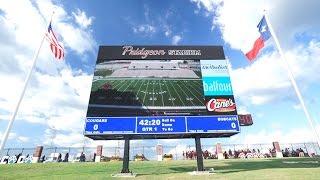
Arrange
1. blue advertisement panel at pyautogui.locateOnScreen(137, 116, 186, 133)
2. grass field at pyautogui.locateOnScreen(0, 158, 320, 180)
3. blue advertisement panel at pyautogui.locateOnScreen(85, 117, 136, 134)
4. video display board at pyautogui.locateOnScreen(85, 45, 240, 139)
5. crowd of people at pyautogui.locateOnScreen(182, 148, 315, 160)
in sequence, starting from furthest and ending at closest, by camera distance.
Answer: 1. crowd of people at pyautogui.locateOnScreen(182, 148, 315, 160)
2. video display board at pyautogui.locateOnScreen(85, 45, 240, 139)
3. blue advertisement panel at pyautogui.locateOnScreen(137, 116, 186, 133)
4. blue advertisement panel at pyautogui.locateOnScreen(85, 117, 136, 134)
5. grass field at pyautogui.locateOnScreen(0, 158, 320, 180)

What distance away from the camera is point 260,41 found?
18.8 metres

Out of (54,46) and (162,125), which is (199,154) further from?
(54,46)

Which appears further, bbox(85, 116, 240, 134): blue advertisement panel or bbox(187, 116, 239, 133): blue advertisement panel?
bbox(187, 116, 239, 133): blue advertisement panel

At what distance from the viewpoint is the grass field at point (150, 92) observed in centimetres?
1942

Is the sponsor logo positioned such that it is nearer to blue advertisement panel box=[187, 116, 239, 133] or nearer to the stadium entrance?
the stadium entrance

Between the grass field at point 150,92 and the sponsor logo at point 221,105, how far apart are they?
0.59 meters

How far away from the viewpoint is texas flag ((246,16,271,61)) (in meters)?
18.6

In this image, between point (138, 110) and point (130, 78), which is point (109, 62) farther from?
point (138, 110)

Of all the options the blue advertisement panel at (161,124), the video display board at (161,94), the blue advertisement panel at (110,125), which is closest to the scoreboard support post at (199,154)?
the video display board at (161,94)

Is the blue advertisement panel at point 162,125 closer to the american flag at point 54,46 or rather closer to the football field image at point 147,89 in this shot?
the football field image at point 147,89

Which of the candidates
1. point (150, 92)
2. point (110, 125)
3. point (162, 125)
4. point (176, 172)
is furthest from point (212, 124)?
point (110, 125)

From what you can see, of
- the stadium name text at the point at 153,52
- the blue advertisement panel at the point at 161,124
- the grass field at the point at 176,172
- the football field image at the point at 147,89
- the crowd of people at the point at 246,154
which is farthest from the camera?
the crowd of people at the point at 246,154

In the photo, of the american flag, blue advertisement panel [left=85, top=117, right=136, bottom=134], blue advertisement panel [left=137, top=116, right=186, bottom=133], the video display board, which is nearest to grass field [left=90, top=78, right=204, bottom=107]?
the video display board

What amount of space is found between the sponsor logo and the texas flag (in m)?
3.06
